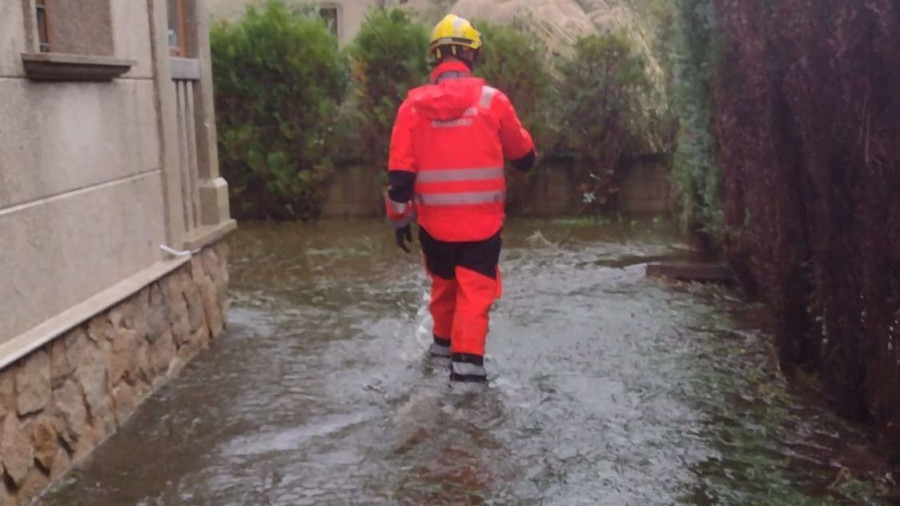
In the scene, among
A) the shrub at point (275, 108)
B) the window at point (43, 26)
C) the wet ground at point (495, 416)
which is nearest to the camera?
the wet ground at point (495, 416)

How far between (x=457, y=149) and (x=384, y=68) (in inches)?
250

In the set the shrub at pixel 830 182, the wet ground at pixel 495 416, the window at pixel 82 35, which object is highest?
the window at pixel 82 35

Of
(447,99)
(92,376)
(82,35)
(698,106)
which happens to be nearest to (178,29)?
(82,35)

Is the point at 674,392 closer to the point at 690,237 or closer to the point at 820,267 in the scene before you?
the point at 820,267

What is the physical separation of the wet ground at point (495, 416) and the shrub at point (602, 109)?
12.4 feet

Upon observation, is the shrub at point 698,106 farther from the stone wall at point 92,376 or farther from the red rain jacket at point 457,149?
the stone wall at point 92,376

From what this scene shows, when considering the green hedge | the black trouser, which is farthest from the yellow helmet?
the green hedge

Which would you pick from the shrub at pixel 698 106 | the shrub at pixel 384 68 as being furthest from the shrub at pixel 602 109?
the shrub at pixel 698 106

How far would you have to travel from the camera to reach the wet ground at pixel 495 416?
387 centimetres

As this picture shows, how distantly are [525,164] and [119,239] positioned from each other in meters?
2.08

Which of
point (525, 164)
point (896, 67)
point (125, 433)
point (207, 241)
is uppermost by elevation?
point (896, 67)

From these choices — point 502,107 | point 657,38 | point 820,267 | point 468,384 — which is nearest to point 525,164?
point 502,107

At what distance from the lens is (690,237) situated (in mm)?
8641

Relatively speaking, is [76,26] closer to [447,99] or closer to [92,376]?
[92,376]
